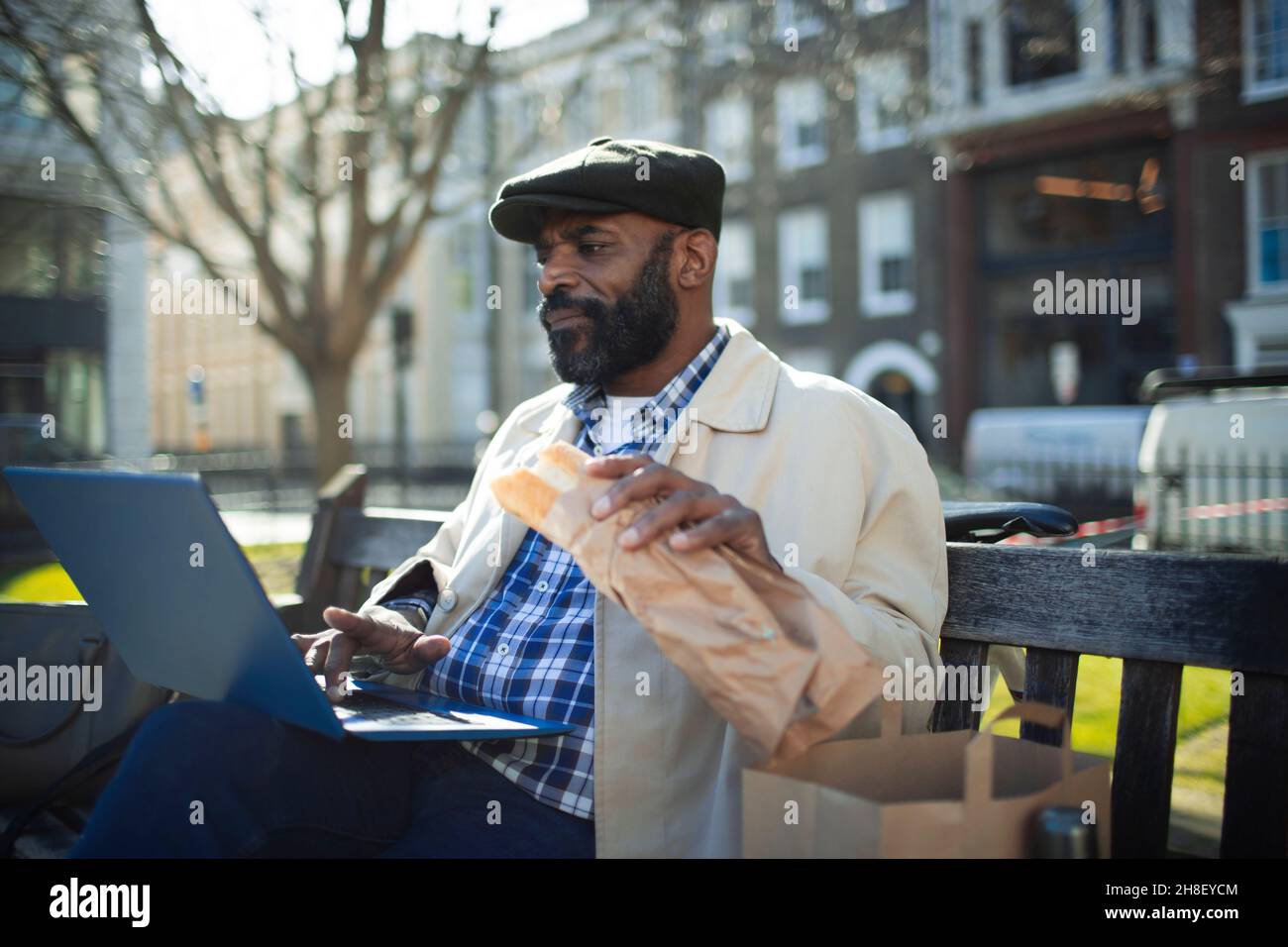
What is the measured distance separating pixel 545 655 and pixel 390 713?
38 centimetres

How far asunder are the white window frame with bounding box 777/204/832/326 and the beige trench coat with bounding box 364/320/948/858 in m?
22.9

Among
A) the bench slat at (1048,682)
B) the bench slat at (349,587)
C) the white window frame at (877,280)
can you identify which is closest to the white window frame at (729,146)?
the bench slat at (349,587)

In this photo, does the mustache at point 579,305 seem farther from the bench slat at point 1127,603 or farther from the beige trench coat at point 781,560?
the bench slat at point 1127,603

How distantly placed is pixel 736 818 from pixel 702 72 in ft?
31.1

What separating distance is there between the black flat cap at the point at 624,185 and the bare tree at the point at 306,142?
5029 mm

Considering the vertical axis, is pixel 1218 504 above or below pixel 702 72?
below

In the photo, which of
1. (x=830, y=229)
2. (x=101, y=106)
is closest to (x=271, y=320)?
→ (x=101, y=106)

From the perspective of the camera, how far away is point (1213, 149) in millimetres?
18766

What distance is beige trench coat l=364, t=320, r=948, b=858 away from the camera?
6.77 feet

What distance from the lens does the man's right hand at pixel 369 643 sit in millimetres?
2297

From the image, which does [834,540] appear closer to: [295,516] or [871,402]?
[871,402]

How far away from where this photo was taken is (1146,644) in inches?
76.0
